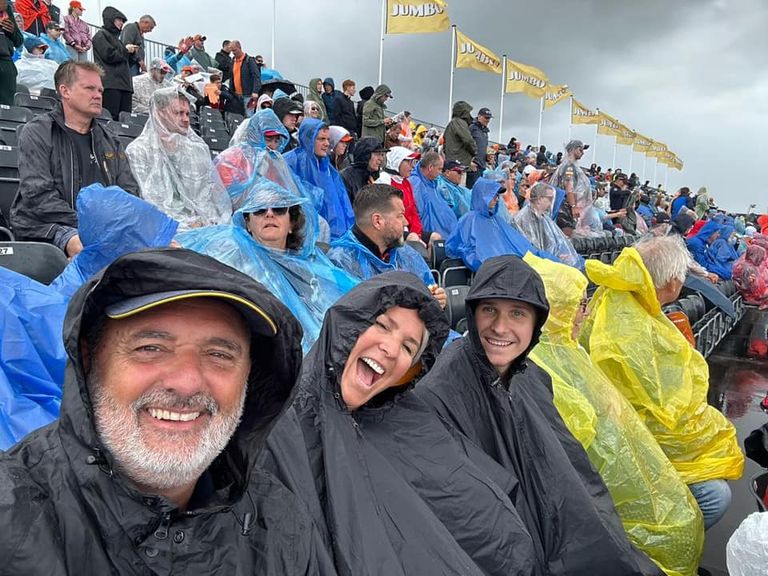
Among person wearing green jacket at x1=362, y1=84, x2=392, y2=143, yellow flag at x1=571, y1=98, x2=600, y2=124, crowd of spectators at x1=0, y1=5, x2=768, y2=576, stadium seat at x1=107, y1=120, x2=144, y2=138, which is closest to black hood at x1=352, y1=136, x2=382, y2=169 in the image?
crowd of spectators at x1=0, y1=5, x2=768, y2=576

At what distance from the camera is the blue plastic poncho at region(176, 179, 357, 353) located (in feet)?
11.4

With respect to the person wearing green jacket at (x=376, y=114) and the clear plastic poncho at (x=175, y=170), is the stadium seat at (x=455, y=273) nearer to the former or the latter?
the clear plastic poncho at (x=175, y=170)

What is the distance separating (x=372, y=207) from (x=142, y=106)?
609 cm

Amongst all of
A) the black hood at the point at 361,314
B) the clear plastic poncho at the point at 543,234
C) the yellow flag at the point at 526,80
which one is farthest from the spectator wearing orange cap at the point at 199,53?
the yellow flag at the point at 526,80

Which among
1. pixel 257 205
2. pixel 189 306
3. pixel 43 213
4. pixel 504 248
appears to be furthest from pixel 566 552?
pixel 504 248

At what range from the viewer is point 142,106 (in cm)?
869

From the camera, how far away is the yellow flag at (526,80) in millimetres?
20656

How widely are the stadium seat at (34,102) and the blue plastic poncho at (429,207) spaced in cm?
474

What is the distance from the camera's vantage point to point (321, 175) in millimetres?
6539

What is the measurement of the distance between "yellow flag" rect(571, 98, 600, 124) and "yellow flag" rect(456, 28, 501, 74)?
11.8m

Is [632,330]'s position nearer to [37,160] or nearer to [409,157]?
[37,160]

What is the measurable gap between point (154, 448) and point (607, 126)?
3390cm

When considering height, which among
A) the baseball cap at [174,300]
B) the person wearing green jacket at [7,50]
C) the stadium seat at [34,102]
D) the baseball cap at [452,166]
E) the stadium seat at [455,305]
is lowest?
the stadium seat at [455,305]

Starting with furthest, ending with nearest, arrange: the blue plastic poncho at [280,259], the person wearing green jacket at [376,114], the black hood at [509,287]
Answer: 1. the person wearing green jacket at [376,114]
2. the blue plastic poncho at [280,259]
3. the black hood at [509,287]
